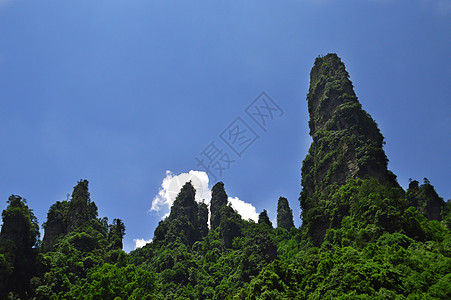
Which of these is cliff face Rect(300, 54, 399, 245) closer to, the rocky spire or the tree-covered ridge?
the tree-covered ridge

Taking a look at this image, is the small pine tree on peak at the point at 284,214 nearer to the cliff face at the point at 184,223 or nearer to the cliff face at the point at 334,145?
the cliff face at the point at 184,223

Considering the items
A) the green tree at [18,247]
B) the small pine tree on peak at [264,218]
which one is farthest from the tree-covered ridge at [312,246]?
the small pine tree on peak at [264,218]

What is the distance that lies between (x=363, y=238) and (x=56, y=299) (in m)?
35.3

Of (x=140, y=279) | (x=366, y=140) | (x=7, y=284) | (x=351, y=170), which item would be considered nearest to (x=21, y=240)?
(x=7, y=284)

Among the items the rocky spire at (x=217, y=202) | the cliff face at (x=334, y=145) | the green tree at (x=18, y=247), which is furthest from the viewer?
the rocky spire at (x=217, y=202)

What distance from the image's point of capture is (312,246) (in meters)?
43.4

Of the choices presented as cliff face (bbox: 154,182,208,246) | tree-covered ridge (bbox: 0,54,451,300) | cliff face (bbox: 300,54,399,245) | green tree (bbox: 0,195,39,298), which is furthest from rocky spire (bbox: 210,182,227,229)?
green tree (bbox: 0,195,39,298)

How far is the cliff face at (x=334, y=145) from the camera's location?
43.0m

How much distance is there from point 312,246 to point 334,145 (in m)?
16.6

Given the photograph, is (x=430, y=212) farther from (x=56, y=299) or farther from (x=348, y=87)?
(x=56, y=299)

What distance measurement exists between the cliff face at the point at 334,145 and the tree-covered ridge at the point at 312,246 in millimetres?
186

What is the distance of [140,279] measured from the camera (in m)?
35.4

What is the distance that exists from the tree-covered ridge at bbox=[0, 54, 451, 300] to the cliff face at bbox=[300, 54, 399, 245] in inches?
7.3

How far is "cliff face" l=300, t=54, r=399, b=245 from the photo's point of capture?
42969 millimetres
